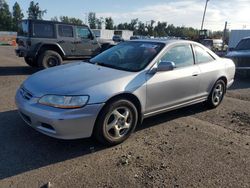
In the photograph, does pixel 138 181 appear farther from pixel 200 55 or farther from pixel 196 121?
pixel 200 55

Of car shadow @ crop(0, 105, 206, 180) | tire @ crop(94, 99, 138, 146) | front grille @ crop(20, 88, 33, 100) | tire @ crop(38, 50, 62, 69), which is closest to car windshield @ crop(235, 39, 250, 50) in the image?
tire @ crop(38, 50, 62, 69)

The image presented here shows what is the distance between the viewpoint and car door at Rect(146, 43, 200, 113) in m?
4.65

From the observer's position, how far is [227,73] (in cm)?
642

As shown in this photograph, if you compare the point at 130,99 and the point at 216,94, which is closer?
the point at 130,99

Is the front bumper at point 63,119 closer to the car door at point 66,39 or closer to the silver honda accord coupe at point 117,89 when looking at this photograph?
the silver honda accord coupe at point 117,89

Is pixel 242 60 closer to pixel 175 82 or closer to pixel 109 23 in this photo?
pixel 175 82

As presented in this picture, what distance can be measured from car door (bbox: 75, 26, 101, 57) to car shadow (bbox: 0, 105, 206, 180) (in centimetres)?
701

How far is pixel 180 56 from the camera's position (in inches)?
210

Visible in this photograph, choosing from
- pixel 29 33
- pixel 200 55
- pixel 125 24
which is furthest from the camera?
pixel 125 24

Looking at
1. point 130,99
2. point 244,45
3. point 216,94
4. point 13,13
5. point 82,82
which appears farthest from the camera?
point 13,13

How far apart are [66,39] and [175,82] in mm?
7292

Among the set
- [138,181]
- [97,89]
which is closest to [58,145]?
[97,89]

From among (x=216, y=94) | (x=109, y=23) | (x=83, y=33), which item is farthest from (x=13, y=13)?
(x=216, y=94)

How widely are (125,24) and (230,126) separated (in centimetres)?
11011
